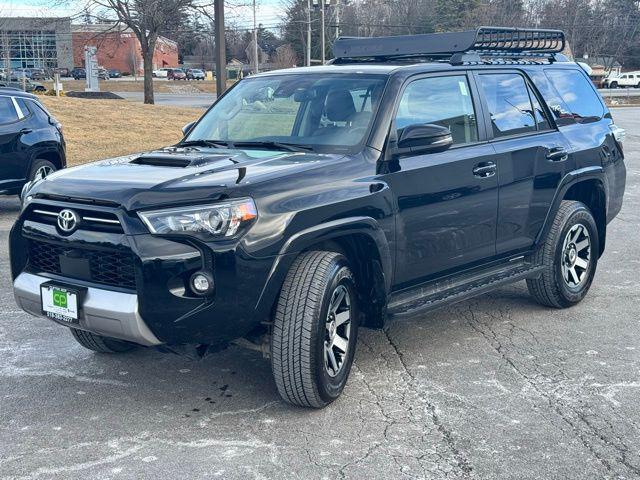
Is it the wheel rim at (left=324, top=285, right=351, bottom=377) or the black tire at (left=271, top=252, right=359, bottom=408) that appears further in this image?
the wheel rim at (left=324, top=285, right=351, bottom=377)

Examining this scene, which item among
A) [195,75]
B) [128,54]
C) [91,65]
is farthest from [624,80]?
[128,54]

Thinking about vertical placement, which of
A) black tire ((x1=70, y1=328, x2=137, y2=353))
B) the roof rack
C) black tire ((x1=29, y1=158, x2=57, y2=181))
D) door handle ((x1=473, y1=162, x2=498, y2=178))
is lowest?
black tire ((x1=70, y1=328, x2=137, y2=353))

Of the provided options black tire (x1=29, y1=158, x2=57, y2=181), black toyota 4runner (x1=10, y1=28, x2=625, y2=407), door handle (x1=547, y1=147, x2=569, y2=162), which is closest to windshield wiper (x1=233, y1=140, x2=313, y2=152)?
black toyota 4runner (x1=10, y1=28, x2=625, y2=407)

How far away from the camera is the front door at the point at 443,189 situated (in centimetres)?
492

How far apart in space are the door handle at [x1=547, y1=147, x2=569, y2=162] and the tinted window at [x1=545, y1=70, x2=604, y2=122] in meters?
0.55

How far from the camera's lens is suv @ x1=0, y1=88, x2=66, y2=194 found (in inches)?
420

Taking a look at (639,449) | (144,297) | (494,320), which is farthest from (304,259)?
(494,320)

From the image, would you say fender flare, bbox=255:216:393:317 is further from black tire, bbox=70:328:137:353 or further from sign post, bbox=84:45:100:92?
sign post, bbox=84:45:100:92

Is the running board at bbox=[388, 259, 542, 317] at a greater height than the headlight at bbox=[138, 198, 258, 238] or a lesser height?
lesser

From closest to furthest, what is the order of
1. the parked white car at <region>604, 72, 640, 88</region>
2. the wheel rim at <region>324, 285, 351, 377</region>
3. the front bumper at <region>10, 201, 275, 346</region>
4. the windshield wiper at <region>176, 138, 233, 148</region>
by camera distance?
the front bumper at <region>10, 201, 275, 346</region>
the wheel rim at <region>324, 285, 351, 377</region>
the windshield wiper at <region>176, 138, 233, 148</region>
the parked white car at <region>604, 72, 640, 88</region>

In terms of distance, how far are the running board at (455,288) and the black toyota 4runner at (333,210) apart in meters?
0.01

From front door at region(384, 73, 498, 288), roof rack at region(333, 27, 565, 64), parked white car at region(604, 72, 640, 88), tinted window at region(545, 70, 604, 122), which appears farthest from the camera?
parked white car at region(604, 72, 640, 88)

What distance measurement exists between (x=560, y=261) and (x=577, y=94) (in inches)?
58.7

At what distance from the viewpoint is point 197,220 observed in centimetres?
398
